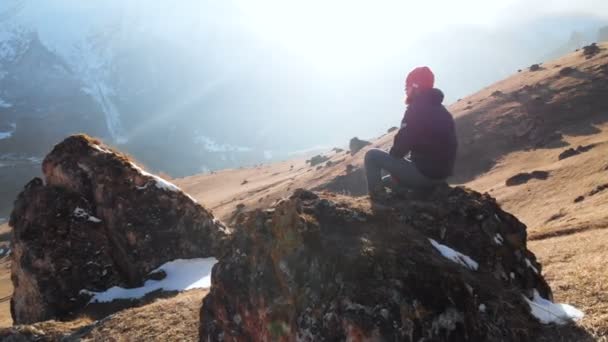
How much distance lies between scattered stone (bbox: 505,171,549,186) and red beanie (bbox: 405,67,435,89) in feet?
82.0

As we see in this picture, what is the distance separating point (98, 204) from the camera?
16.3 metres

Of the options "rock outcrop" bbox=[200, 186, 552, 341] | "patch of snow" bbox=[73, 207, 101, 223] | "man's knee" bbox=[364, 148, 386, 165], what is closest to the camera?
"rock outcrop" bbox=[200, 186, 552, 341]

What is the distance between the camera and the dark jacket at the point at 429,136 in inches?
359

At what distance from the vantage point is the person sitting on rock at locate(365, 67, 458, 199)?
9141 mm

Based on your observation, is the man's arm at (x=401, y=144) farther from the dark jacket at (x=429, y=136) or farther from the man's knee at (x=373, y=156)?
the man's knee at (x=373, y=156)

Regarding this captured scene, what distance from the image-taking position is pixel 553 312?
7508mm

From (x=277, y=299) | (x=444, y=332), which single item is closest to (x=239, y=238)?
(x=277, y=299)

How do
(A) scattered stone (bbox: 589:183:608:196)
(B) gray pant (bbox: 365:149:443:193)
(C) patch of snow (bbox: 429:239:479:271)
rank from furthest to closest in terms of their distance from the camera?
(A) scattered stone (bbox: 589:183:608:196), (B) gray pant (bbox: 365:149:443:193), (C) patch of snow (bbox: 429:239:479:271)

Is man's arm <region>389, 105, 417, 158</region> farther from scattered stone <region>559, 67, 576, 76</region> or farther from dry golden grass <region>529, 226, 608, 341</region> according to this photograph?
scattered stone <region>559, 67, 576, 76</region>

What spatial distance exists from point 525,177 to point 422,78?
86.5 feet

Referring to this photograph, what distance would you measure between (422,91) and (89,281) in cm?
1203

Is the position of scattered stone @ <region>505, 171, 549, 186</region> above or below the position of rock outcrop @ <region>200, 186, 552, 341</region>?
below

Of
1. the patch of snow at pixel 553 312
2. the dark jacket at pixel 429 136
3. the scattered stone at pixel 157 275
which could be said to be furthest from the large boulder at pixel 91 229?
the patch of snow at pixel 553 312

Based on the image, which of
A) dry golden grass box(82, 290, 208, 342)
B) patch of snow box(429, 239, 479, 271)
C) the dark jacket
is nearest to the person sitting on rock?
the dark jacket
